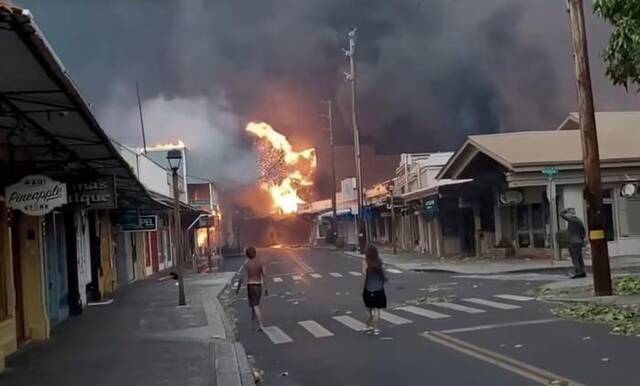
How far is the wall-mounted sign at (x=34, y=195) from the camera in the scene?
12.0m

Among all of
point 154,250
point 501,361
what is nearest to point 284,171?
point 154,250

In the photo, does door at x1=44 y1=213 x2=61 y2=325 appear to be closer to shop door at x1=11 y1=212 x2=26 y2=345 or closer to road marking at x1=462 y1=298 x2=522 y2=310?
shop door at x1=11 y1=212 x2=26 y2=345

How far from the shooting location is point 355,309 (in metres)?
18.1

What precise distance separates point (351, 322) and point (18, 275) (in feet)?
20.1

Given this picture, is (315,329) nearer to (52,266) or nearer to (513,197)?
(52,266)

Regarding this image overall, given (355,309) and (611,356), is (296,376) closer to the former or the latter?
(611,356)

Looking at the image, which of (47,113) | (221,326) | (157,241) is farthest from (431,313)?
(157,241)

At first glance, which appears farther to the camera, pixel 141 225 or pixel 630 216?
pixel 630 216

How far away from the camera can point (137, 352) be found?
12367mm

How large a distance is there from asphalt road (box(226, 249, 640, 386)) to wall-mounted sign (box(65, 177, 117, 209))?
3.61 m

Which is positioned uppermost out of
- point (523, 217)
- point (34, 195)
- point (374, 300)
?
point (34, 195)

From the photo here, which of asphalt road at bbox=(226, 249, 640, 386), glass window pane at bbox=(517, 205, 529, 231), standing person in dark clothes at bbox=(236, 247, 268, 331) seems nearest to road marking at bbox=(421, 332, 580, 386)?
asphalt road at bbox=(226, 249, 640, 386)

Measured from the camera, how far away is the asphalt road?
948cm

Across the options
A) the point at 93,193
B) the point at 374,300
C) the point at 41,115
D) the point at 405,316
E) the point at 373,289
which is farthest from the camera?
the point at 405,316
